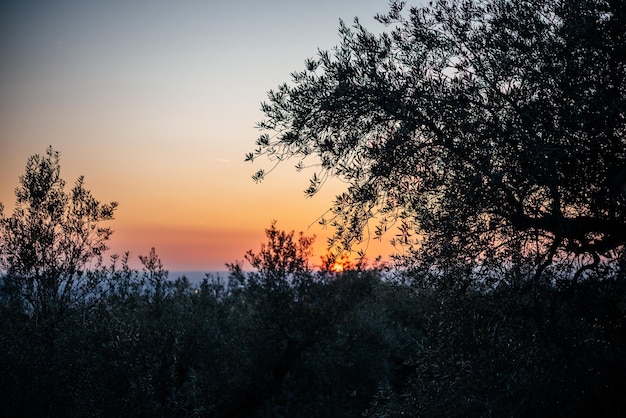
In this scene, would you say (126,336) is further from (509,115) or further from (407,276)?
(509,115)

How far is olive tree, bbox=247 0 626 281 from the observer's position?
6645 millimetres

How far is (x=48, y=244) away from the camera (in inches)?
591

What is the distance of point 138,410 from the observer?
12.2m

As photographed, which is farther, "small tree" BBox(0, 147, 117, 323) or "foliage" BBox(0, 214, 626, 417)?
"small tree" BBox(0, 147, 117, 323)

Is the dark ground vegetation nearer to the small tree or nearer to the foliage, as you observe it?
the foliage

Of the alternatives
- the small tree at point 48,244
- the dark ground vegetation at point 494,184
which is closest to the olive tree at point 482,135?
the dark ground vegetation at point 494,184

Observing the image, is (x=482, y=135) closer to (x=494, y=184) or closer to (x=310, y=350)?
(x=494, y=184)

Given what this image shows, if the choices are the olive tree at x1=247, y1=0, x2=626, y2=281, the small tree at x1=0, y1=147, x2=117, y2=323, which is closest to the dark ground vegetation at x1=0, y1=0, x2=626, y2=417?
the olive tree at x1=247, y1=0, x2=626, y2=281

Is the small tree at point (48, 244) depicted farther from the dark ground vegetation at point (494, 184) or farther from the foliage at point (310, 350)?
the dark ground vegetation at point (494, 184)

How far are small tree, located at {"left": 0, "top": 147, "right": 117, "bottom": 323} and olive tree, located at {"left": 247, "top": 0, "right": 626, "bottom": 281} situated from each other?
9287mm

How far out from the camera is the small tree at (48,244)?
1456cm

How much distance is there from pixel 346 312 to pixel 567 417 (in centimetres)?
1377

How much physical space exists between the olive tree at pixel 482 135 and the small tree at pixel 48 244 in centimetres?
929

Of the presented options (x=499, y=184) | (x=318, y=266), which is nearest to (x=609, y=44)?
(x=499, y=184)
